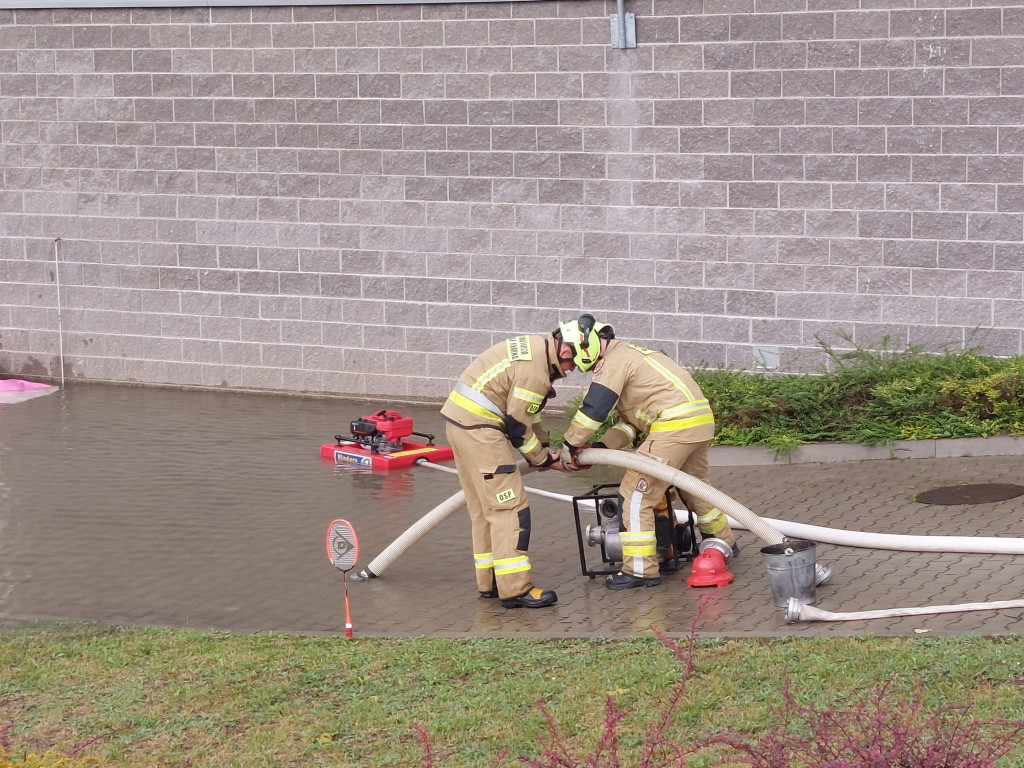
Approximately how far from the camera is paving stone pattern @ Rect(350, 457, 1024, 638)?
7215 mm

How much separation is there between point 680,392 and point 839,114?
16.2ft

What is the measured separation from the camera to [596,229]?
43.1 feet

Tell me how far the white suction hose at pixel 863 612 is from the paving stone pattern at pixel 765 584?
3 cm

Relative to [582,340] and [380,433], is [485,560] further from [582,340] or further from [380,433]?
[380,433]

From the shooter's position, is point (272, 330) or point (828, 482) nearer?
point (828, 482)

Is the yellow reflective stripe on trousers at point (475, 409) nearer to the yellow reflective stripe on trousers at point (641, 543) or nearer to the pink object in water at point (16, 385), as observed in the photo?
the yellow reflective stripe on trousers at point (641, 543)

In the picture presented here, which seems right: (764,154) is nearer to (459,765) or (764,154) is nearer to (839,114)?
(839,114)

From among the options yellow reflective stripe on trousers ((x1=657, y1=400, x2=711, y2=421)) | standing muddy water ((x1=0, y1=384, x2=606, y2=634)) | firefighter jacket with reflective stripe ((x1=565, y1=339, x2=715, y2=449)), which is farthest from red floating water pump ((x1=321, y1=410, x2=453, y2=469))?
yellow reflective stripe on trousers ((x1=657, y1=400, x2=711, y2=421))

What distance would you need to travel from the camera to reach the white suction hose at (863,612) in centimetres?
696

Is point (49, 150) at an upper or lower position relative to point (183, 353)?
upper

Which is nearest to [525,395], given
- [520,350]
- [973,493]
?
[520,350]

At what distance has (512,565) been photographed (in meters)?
7.80

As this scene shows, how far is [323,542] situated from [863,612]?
3.95 m

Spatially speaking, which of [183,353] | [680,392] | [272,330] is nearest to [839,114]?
[680,392]
